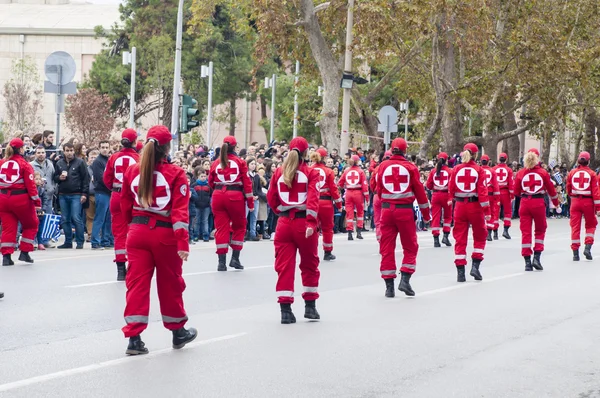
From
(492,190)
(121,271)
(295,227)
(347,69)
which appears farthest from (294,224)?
(347,69)

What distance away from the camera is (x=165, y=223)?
352 inches

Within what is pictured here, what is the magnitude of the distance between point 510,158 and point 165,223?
147 ft

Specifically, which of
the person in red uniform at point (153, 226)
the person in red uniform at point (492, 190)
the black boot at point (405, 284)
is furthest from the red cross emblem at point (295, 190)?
the person in red uniform at point (492, 190)

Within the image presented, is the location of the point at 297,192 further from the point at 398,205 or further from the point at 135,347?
the point at 135,347

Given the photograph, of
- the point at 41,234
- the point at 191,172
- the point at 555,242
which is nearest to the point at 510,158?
the point at 555,242

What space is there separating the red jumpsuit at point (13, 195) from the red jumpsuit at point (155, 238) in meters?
7.15

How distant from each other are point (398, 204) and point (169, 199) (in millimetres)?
4978

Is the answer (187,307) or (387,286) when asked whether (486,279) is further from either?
(187,307)

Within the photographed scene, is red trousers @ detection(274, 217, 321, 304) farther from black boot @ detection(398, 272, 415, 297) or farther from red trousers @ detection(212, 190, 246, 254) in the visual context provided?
red trousers @ detection(212, 190, 246, 254)

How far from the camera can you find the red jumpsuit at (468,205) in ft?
51.2

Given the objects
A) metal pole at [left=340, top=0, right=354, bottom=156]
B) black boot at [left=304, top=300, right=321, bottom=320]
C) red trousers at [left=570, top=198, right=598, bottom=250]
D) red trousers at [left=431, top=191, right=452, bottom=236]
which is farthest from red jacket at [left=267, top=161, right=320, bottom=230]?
metal pole at [left=340, top=0, right=354, bottom=156]

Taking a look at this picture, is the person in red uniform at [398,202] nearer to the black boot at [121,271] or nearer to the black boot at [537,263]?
the black boot at [121,271]

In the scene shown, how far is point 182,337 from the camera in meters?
9.32

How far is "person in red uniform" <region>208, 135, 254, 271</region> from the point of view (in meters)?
16.0
